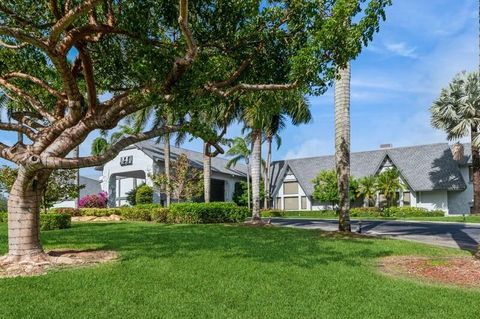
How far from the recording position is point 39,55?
1227 centimetres

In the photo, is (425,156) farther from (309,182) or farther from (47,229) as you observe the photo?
(47,229)

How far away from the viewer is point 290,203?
47.8 m

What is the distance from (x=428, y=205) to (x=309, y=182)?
1182 cm

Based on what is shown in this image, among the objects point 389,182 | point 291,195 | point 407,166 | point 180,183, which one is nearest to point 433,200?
point 407,166

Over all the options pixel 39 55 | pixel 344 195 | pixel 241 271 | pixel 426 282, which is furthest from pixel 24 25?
pixel 344 195

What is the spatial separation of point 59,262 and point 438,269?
8.67m

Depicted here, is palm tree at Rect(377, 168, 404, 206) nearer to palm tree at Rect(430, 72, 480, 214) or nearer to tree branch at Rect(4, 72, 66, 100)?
palm tree at Rect(430, 72, 480, 214)

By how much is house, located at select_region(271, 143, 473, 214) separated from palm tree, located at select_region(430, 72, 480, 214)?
318cm

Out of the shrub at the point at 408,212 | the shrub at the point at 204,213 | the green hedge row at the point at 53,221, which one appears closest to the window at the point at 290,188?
the shrub at the point at 408,212

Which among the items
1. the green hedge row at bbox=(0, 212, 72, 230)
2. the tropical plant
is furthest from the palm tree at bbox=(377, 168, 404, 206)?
the tropical plant

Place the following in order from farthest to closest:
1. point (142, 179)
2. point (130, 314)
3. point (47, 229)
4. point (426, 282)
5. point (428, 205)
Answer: point (142, 179) < point (428, 205) < point (47, 229) < point (426, 282) < point (130, 314)

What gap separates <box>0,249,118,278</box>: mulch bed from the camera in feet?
30.3

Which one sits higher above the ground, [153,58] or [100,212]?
[153,58]

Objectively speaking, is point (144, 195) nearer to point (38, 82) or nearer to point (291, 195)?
point (291, 195)
